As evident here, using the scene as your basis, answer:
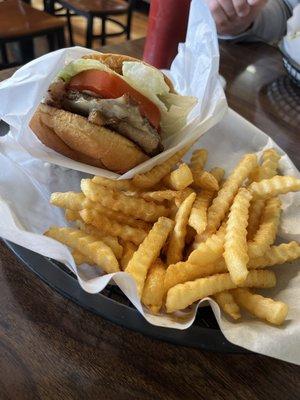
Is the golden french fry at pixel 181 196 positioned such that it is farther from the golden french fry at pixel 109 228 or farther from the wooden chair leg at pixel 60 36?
the wooden chair leg at pixel 60 36

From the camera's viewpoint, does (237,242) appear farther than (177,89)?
No

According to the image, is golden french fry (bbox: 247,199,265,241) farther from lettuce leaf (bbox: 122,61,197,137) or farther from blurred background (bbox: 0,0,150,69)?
blurred background (bbox: 0,0,150,69)

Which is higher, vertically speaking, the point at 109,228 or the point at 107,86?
the point at 107,86

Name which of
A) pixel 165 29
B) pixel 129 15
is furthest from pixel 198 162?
pixel 129 15

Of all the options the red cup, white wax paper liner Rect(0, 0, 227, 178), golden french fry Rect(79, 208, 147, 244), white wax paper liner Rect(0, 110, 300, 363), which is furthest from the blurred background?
golden french fry Rect(79, 208, 147, 244)

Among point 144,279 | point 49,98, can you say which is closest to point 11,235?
point 144,279

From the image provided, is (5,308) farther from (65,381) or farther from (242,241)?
(242,241)

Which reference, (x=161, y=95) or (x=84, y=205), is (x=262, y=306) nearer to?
(x=84, y=205)
